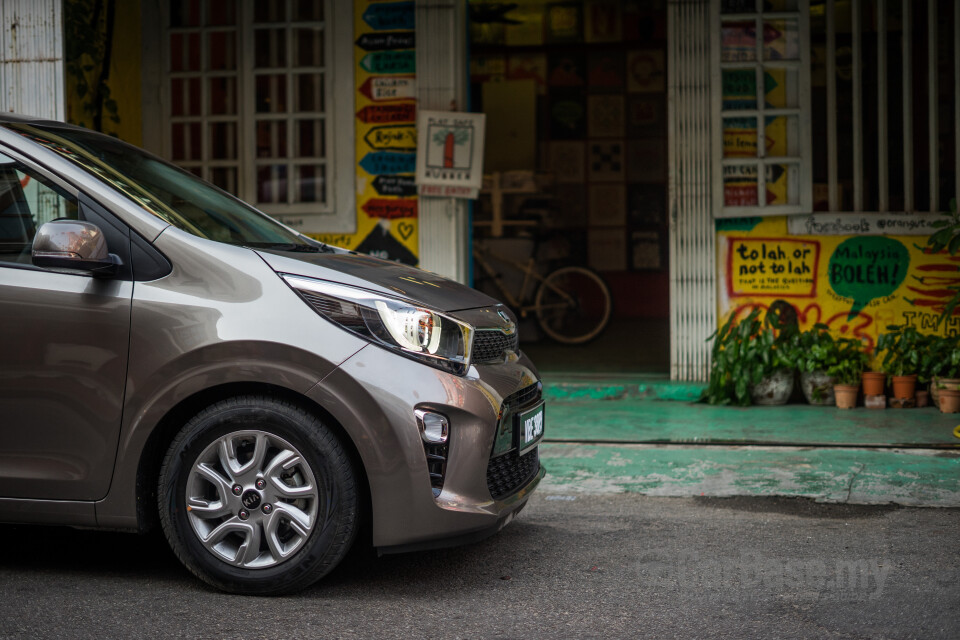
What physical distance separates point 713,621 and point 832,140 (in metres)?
5.28

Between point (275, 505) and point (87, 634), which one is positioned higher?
point (275, 505)

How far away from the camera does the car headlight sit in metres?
3.59

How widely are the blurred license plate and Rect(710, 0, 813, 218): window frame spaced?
4.16 metres

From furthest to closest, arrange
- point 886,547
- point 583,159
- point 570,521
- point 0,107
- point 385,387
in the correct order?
point 583,159, point 0,107, point 570,521, point 886,547, point 385,387

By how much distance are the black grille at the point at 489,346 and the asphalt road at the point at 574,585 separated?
81cm

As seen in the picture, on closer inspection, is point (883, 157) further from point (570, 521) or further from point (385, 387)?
point (385, 387)

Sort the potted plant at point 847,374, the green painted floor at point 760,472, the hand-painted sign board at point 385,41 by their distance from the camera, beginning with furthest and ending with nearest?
the hand-painted sign board at point 385,41
the potted plant at point 847,374
the green painted floor at point 760,472

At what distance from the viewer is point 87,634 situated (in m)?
3.28

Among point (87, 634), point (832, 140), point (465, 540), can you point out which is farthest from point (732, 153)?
point (87, 634)

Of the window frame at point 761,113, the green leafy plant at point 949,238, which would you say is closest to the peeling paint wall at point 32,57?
the window frame at point 761,113

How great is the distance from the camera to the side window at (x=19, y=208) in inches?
151

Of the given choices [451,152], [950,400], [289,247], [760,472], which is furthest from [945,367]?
[289,247]

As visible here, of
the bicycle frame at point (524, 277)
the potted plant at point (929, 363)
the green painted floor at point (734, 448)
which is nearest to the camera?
the green painted floor at point (734, 448)

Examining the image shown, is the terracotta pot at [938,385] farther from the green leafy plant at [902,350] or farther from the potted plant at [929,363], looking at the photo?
the green leafy plant at [902,350]
